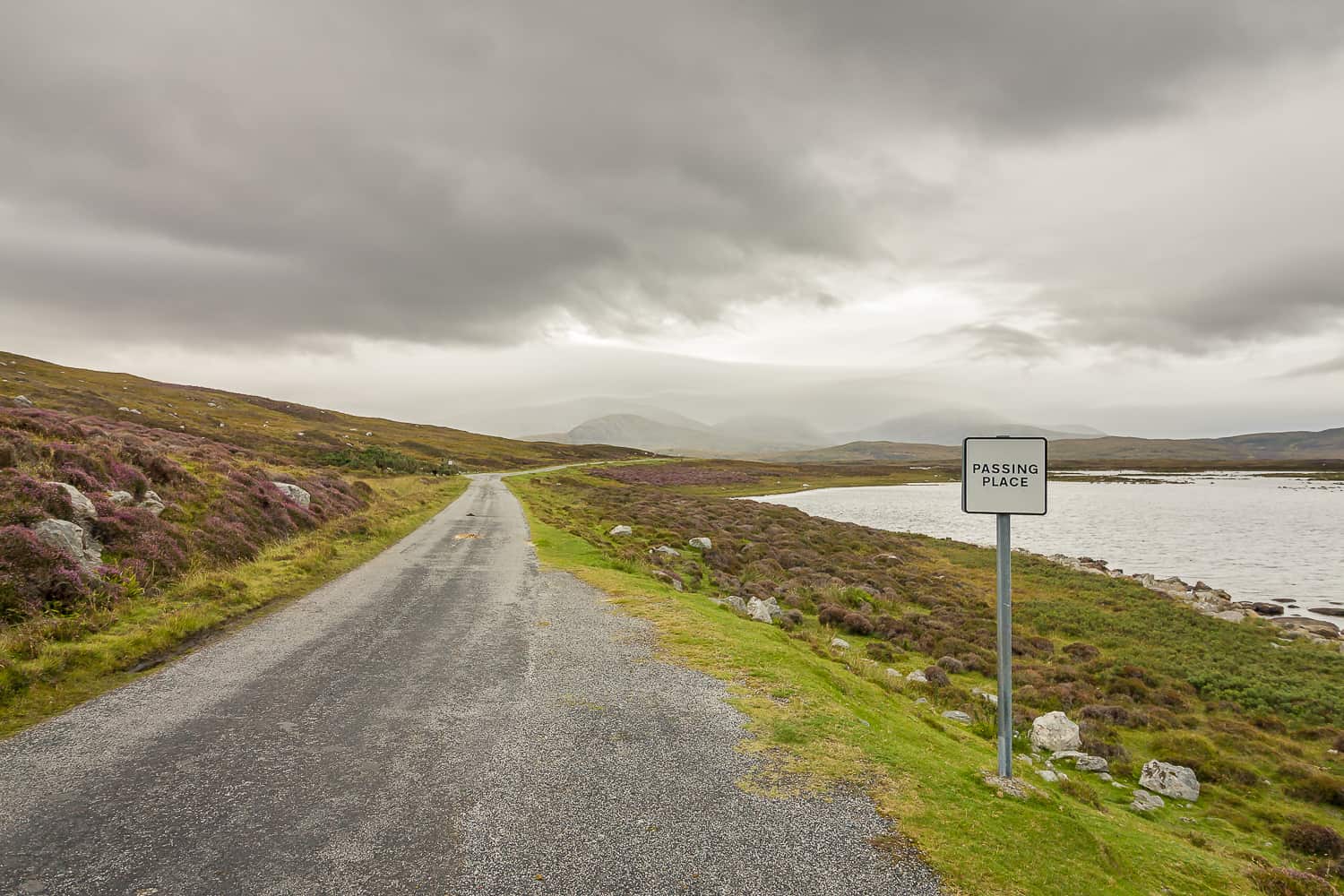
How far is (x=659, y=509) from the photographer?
4934 centimetres

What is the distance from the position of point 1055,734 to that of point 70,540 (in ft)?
75.7

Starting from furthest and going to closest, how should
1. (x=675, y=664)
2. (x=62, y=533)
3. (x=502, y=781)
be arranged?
(x=62, y=533) → (x=675, y=664) → (x=502, y=781)

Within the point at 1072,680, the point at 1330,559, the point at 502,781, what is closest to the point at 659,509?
the point at 1072,680

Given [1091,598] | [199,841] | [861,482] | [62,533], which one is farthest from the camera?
[861,482]

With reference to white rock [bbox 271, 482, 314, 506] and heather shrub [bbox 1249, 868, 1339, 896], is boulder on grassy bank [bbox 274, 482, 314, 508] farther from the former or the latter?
heather shrub [bbox 1249, 868, 1339, 896]

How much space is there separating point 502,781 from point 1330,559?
5720cm

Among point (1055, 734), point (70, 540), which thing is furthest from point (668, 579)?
point (70, 540)

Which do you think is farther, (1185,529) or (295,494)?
(1185,529)

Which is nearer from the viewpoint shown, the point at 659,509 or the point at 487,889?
the point at 487,889

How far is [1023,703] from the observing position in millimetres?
16203

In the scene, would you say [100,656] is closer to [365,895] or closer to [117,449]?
[365,895]

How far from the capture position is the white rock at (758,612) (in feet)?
60.8

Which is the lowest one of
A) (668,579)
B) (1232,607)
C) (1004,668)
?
(1232,607)

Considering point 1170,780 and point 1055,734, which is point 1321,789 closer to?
point 1170,780
